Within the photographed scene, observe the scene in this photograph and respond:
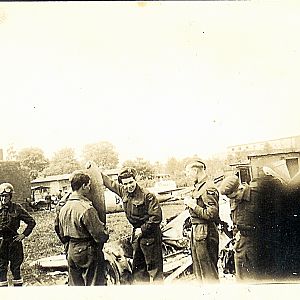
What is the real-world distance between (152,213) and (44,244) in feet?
1.06

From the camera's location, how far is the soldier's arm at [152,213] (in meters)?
1.53

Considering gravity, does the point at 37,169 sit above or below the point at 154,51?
below

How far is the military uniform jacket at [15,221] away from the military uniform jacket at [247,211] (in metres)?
0.57

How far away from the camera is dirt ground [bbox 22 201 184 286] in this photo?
1.54 meters

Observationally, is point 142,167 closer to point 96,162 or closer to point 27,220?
point 96,162

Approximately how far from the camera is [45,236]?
1.56 meters

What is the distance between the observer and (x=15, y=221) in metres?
1.58

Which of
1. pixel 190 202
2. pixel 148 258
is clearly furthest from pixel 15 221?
pixel 190 202

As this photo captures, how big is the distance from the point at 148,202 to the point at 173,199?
0.23ft

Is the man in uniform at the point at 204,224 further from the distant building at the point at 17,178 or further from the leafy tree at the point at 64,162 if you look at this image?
the distant building at the point at 17,178

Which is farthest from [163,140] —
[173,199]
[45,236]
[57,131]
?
[45,236]

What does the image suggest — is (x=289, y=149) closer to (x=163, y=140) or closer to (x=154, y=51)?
(x=163, y=140)

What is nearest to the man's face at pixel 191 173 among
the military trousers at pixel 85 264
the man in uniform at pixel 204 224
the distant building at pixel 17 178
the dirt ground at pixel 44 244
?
the man in uniform at pixel 204 224

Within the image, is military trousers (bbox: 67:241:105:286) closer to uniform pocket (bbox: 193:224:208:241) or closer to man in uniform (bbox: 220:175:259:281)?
uniform pocket (bbox: 193:224:208:241)
